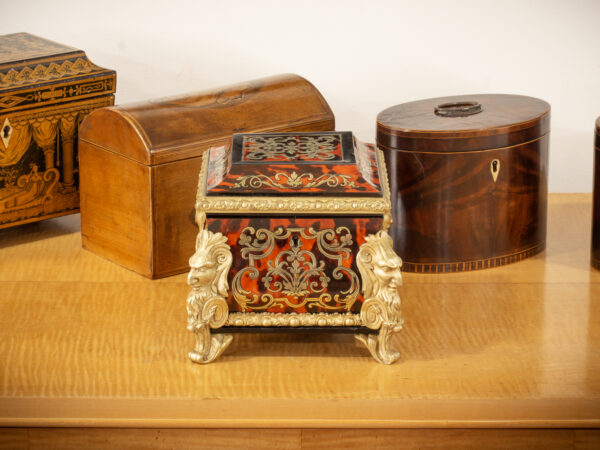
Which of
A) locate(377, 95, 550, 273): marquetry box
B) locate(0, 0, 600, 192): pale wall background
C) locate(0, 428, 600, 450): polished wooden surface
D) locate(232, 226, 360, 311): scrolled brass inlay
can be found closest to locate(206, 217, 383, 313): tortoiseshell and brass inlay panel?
locate(232, 226, 360, 311): scrolled brass inlay

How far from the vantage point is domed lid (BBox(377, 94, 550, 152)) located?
1357mm

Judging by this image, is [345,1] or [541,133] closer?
[541,133]

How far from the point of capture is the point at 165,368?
1194mm

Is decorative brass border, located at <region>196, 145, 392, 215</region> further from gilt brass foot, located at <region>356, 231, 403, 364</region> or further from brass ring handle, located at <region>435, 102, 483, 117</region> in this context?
brass ring handle, located at <region>435, 102, 483, 117</region>

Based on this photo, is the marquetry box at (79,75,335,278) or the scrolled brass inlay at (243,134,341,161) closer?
the scrolled brass inlay at (243,134,341,161)

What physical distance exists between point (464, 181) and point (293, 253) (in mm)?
343

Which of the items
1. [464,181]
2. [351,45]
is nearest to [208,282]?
[464,181]

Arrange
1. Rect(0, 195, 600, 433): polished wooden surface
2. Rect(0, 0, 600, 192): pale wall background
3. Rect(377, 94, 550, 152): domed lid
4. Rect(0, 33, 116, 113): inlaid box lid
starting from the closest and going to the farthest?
Rect(0, 195, 600, 433): polished wooden surface < Rect(377, 94, 550, 152): domed lid < Rect(0, 33, 116, 113): inlaid box lid < Rect(0, 0, 600, 192): pale wall background

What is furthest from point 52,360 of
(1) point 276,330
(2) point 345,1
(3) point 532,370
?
(2) point 345,1

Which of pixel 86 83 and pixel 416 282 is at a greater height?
pixel 86 83

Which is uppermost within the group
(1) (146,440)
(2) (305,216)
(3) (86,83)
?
(3) (86,83)

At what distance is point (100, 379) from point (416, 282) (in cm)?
48

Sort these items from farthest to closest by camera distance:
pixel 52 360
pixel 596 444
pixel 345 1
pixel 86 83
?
pixel 345 1, pixel 86 83, pixel 52 360, pixel 596 444

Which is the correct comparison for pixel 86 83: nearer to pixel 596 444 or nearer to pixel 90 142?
pixel 90 142
